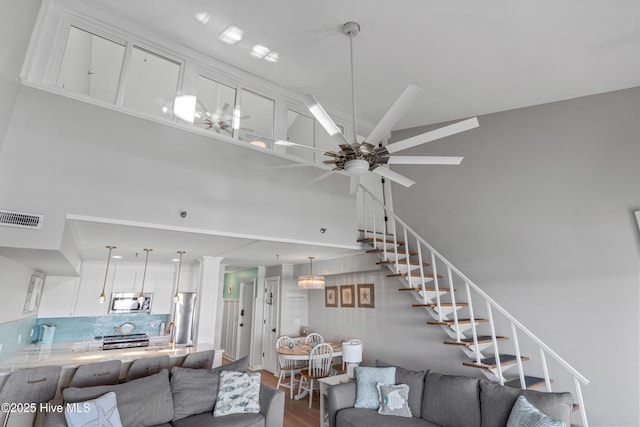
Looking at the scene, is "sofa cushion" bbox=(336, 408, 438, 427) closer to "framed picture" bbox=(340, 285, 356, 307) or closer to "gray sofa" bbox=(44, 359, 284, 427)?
"gray sofa" bbox=(44, 359, 284, 427)

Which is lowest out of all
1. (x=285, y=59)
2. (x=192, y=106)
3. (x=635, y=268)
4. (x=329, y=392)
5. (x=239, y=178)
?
(x=329, y=392)

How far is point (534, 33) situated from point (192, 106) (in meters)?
3.62

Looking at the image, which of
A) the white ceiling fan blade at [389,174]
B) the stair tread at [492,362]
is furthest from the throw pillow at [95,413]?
the stair tread at [492,362]

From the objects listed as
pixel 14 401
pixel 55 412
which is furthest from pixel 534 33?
pixel 14 401

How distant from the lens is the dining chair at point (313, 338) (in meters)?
6.07

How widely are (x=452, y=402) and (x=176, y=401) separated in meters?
2.74

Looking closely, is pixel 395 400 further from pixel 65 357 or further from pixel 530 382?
pixel 65 357

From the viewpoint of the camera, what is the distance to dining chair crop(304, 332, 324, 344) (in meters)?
6.07

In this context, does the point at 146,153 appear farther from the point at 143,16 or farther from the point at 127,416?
the point at 127,416

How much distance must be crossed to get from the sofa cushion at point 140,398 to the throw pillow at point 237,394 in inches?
19.0

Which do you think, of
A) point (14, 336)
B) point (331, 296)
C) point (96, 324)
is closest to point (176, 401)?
point (14, 336)

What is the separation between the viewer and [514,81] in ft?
11.8

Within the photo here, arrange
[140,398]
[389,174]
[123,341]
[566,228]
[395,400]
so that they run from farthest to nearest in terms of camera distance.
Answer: [123,341] < [566,228] < [395,400] < [140,398] < [389,174]

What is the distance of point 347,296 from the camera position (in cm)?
582
